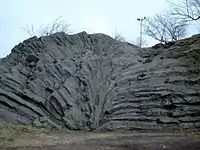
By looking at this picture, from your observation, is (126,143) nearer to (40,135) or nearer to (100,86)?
(40,135)

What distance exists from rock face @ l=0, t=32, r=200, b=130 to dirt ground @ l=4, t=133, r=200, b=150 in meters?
1.45

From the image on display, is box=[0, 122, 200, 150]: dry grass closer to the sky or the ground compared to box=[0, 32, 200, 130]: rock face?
closer to the ground

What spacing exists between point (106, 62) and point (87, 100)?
321cm

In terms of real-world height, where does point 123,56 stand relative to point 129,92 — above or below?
above

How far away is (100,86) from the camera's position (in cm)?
1502

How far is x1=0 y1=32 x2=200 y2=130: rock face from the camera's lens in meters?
12.7

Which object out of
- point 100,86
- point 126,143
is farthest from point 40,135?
point 100,86

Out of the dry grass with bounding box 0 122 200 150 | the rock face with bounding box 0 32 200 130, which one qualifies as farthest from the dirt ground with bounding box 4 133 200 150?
the rock face with bounding box 0 32 200 130

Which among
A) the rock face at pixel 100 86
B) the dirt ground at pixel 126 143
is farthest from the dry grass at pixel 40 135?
the rock face at pixel 100 86

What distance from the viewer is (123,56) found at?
1716 cm

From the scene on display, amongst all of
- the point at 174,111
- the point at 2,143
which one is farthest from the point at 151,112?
the point at 2,143

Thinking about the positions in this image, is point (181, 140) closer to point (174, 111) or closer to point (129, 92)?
point (174, 111)

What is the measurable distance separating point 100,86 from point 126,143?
5.57 m

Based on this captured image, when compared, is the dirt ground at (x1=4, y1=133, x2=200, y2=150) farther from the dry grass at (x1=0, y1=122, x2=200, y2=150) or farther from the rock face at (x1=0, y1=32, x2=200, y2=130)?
the rock face at (x1=0, y1=32, x2=200, y2=130)
